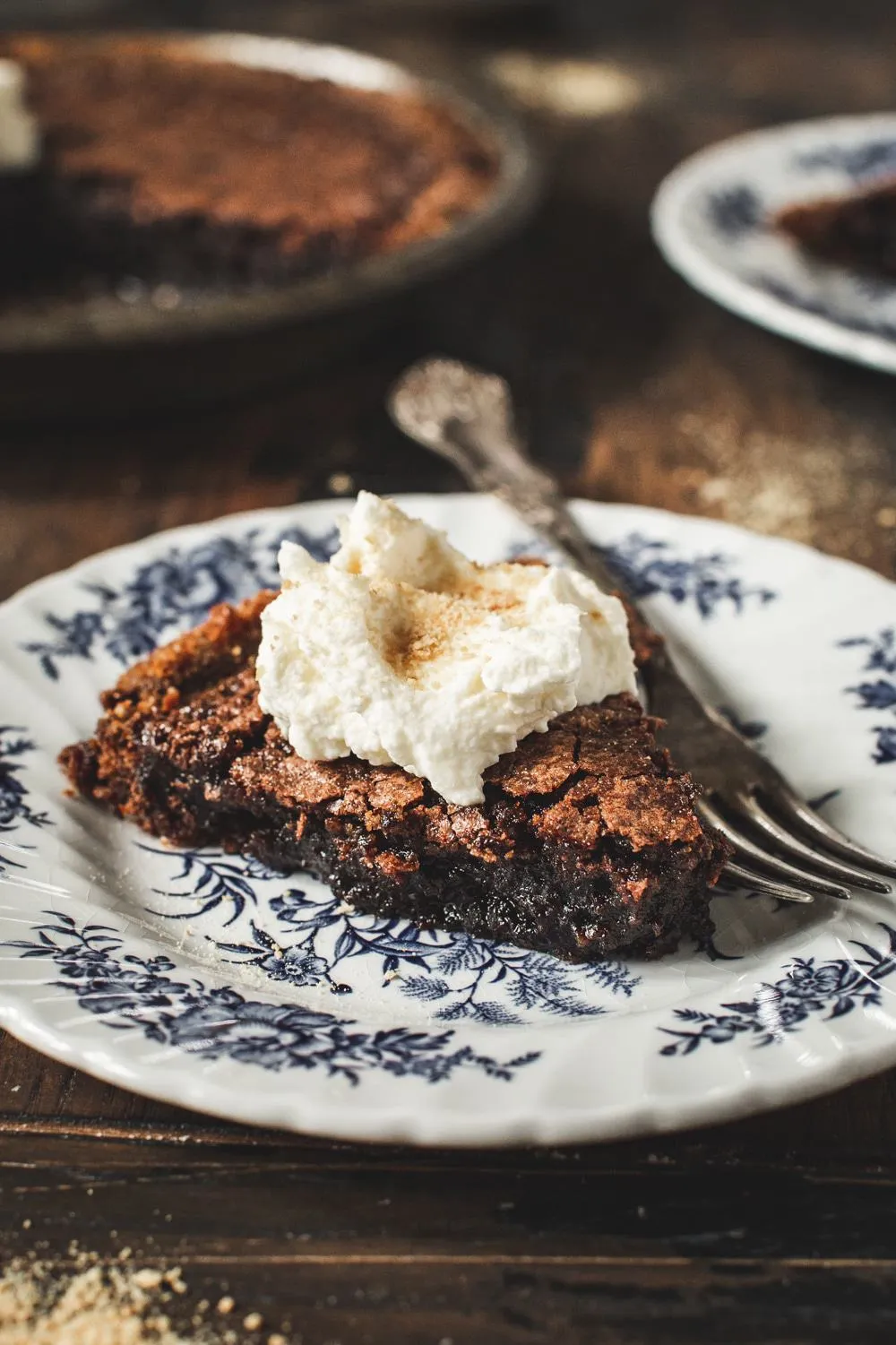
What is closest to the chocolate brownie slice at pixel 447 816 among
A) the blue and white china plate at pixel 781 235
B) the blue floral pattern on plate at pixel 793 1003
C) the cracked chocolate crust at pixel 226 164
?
the blue floral pattern on plate at pixel 793 1003

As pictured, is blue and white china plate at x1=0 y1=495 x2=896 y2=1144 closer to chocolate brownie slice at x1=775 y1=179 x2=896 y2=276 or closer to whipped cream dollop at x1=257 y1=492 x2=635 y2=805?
whipped cream dollop at x1=257 y1=492 x2=635 y2=805

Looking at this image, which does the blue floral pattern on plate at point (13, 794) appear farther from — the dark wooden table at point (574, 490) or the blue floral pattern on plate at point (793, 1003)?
the blue floral pattern on plate at point (793, 1003)

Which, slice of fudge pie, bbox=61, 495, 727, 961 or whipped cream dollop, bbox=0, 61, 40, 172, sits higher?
slice of fudge pie, bbox=61, 495, 727, 961

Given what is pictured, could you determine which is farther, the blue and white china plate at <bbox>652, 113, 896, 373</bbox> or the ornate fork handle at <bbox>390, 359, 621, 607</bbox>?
the blue and white china plate at <bbox>652, 113, 896, 373</bbox>

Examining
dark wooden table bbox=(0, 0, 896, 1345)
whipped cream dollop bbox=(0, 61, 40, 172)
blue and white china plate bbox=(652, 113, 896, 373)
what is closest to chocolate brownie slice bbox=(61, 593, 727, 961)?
dark wooden table bbox=(0, 0, 896, 1345)

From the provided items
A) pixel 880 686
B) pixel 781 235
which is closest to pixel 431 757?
pixel 880 686

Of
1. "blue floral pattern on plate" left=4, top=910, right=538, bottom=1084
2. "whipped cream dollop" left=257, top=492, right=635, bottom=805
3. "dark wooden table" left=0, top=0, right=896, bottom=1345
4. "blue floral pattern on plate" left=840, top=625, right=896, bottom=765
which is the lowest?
"dark wooden table" left=0, top=0, right=896, bottom=1345

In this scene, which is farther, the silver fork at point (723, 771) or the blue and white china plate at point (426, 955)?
the silver fork at point (723, 771)

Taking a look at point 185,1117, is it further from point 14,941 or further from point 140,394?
point 140,394
